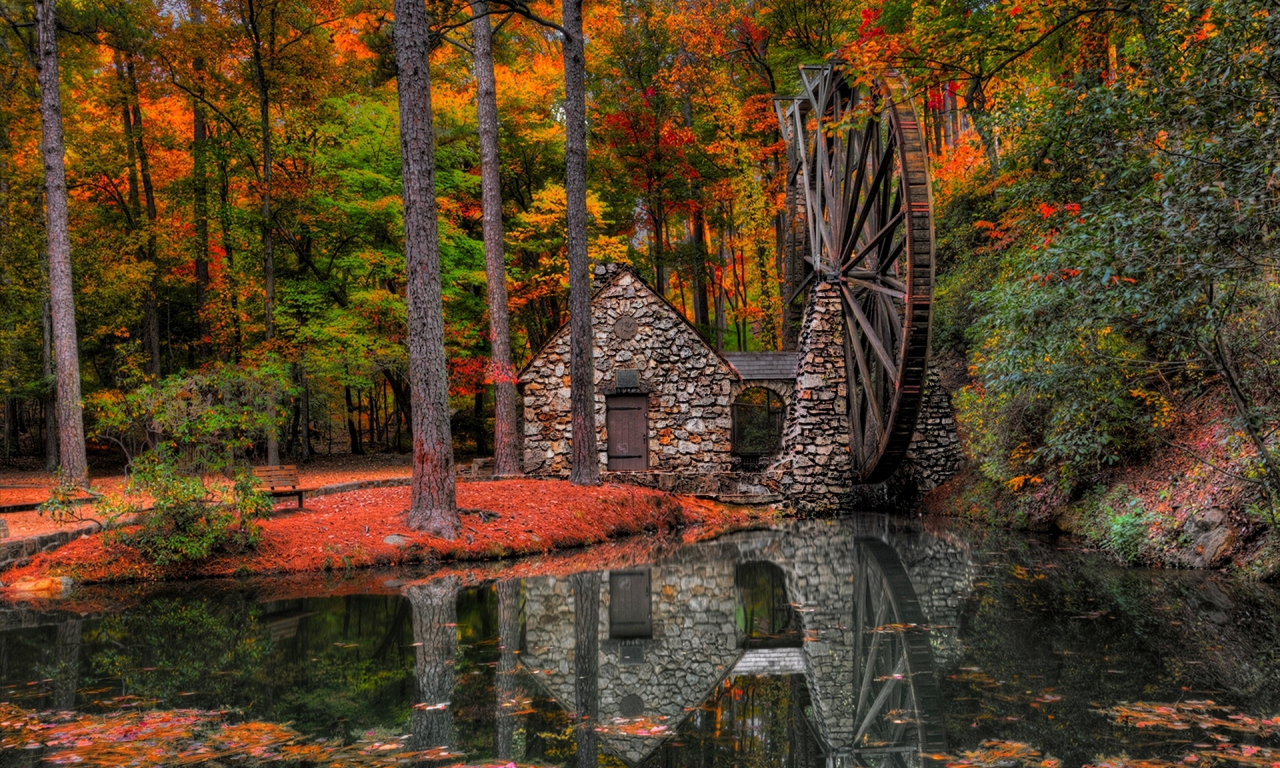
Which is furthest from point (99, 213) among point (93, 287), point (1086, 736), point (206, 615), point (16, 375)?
point (1086, 736)

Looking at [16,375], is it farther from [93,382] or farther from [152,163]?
[152,163]

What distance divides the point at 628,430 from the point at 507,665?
1153cm

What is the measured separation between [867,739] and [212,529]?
686 centimetres

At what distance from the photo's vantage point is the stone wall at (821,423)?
46.4 feet

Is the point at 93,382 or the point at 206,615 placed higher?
the point at 93,382

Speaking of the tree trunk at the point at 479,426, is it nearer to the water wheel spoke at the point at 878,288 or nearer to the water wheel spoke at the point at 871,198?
the water wheel spoke at the point at 878,288

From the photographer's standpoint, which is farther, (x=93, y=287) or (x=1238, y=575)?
(x=93, y=287)

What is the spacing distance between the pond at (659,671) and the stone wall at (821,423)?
636cm

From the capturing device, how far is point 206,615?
6.20 m

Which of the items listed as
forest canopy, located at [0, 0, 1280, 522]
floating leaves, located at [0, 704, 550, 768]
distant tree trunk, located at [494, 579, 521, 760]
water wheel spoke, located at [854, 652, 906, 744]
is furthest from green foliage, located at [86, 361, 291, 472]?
water wheel spoke, located at [854, 652, 906, 744]

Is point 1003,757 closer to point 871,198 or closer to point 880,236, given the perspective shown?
point 880,236

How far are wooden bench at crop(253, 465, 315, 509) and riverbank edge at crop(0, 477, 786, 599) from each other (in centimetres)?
29

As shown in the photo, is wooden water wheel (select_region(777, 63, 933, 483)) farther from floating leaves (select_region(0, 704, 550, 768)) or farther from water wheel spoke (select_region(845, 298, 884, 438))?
floating leaves (select_region(0, 704, 550, 768))

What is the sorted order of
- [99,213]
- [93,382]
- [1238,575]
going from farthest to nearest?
[93,382] → [99,213] → [1238,575]
